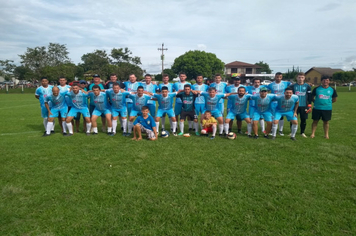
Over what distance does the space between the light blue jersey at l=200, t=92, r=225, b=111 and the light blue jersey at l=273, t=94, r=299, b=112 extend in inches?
69.0

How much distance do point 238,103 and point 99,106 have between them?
465 cm

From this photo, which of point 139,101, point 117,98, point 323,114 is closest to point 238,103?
point 323,114

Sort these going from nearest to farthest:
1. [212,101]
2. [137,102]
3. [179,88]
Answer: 1. [212,101]
2. [137,102]
3. [179,88]

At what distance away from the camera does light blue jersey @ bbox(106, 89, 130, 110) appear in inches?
307

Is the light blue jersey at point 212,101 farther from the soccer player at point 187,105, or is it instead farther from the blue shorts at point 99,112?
the blue shorts at point 99,112

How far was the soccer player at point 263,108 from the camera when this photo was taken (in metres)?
7.23

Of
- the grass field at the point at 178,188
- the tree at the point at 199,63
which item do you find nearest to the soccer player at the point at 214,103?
the grass field at the point at 178,188

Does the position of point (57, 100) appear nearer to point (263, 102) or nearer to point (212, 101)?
point (212, 101)

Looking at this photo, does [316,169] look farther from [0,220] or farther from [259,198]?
[0,220]

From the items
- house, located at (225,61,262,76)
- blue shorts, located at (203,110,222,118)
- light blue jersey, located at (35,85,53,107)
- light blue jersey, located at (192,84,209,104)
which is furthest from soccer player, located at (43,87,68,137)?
house, located at (225,61,262,76)

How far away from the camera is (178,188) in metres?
3.93

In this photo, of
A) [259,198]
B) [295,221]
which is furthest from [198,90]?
[295,221]

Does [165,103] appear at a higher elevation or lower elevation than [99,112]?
higher

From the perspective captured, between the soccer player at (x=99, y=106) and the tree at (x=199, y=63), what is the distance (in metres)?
57.8
